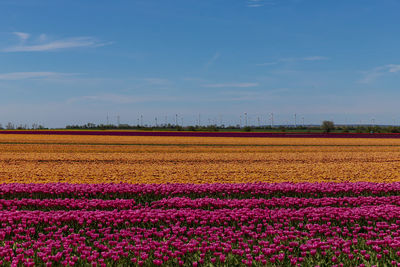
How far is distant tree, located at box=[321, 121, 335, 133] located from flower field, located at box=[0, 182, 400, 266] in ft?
263

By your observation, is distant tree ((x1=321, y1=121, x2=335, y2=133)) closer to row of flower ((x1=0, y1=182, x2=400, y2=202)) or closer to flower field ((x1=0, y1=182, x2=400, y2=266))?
flower field ((x1=0, y1=182, x2=400, y2=266))

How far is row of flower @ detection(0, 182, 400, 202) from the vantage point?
12383 mm

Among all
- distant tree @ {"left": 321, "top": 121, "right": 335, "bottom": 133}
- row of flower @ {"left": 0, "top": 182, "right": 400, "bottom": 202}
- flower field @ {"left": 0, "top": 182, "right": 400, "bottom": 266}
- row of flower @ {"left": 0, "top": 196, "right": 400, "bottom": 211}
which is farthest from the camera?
distant tree @ {"left": 321, "top": 121, "right": 335, "bottom": 133}

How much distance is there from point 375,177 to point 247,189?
9.48 metres

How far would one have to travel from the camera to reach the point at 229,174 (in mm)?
19406

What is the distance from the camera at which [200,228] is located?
7.86 meters

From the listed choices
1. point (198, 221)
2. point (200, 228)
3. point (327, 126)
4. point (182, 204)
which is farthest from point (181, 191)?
point (327, 126)

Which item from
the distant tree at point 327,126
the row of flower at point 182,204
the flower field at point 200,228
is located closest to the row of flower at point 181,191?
the flower field at point 200,228

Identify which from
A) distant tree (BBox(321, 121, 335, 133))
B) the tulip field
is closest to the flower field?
the tulip field

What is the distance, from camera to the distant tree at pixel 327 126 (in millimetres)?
90375

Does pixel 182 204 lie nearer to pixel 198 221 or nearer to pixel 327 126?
pixel 198 221

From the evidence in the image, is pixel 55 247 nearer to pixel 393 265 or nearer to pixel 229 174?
pixel 393 265

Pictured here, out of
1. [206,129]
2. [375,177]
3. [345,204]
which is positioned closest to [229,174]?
[375,177]

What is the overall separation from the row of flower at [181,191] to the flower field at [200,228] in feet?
0.12
